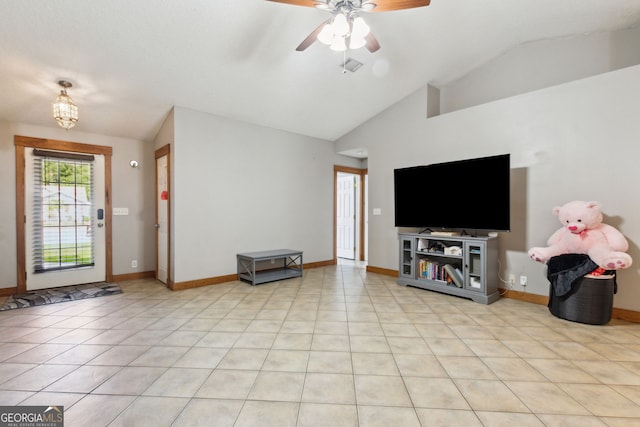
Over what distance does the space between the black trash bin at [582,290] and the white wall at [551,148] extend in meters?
0.43

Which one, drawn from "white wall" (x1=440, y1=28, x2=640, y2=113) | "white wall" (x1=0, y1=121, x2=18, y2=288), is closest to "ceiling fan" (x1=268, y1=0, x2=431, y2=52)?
"white wall" (x1=440, y1=28, x2=640, y2=113)

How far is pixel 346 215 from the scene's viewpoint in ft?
22.8

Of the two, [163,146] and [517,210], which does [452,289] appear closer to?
[517,210]

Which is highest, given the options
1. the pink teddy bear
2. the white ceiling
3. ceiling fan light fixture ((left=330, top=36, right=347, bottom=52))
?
the white ceiling

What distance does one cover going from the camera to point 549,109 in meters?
3.52

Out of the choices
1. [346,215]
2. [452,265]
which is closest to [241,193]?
[346,215]

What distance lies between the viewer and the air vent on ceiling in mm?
3779

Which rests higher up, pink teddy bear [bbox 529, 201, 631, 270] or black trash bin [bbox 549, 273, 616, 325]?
pink teddy bear [bbox 529, 201, 631, 270]

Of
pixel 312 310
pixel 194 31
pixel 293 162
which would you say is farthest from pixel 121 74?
pixel 312 310

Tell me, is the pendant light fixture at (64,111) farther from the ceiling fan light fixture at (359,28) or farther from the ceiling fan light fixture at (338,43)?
the ceiling fan light fixture at (359,28)

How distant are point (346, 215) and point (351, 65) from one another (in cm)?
365

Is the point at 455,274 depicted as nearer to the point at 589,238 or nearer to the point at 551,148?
the point at 589,238

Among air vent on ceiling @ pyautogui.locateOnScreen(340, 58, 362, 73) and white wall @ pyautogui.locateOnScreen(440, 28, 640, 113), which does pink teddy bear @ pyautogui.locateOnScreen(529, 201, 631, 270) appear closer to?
white wall @ pyautogui.locateOnScreen(440, 28, 640, 113)

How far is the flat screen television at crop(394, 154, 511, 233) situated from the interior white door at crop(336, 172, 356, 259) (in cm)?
217
